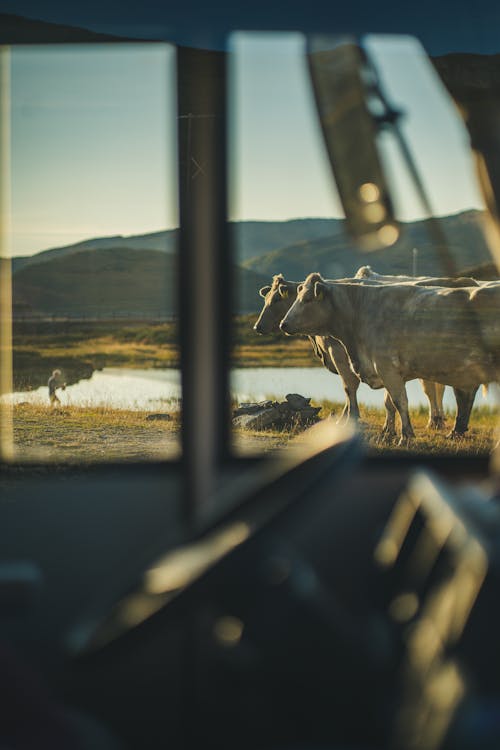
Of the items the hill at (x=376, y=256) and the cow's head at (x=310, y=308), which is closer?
the hill at (x=376, y=256)

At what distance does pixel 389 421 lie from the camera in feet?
10.2

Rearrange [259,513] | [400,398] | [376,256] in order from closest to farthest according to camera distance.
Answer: [259,513]
[376,256]
[400,398]

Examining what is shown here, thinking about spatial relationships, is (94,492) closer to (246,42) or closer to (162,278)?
(162,278)

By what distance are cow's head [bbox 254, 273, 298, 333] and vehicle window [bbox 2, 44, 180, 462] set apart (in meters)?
0.32

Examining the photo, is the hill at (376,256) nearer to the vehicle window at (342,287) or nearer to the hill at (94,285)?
the vehicle window at (342,287)

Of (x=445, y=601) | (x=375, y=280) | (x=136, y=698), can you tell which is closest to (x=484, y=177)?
(x=445, y=601)

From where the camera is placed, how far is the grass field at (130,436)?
3.04 m

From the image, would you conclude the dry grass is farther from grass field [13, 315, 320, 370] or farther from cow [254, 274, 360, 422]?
cow [254, 274, 360, 422]

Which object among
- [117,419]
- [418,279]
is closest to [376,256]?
[418,279]

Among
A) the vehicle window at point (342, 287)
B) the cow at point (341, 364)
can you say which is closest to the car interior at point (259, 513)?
the vehicle window at point (342, 287)

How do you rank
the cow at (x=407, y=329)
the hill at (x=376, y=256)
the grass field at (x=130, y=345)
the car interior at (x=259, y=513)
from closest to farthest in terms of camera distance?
the car interior at (x=259, y=513) → the hill at (x=376, y=256) → the grass field at (x=130, y=345) → the cow at (x=407, y=329)

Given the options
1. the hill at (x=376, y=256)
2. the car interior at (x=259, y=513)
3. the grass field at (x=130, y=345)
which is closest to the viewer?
the car interior at (x=259, y=513)

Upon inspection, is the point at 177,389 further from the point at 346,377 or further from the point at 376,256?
the point at 376,256

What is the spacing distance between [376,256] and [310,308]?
12.6 inches
